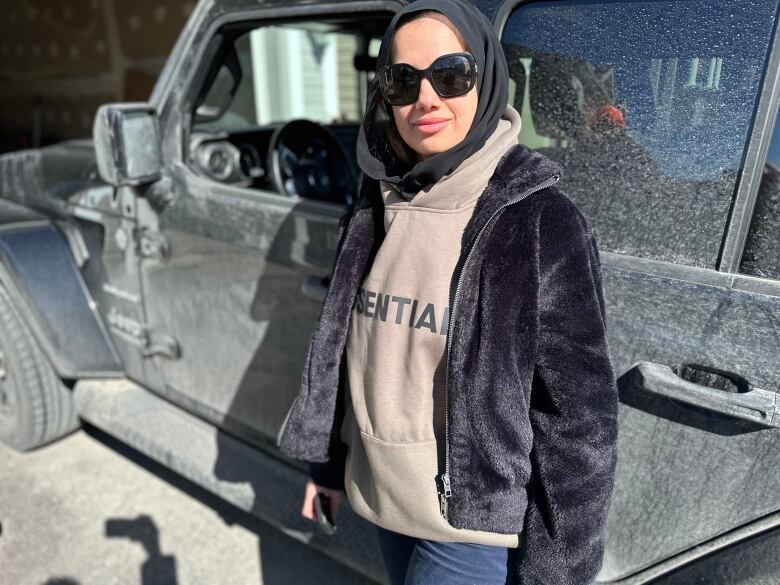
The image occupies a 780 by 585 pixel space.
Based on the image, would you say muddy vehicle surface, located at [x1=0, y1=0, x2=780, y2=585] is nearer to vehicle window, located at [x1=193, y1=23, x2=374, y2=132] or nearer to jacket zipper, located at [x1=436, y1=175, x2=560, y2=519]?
jacket zipper, located at [x1=436, y1=175, x2=560, y2=519]

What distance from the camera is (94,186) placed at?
8.90 feet

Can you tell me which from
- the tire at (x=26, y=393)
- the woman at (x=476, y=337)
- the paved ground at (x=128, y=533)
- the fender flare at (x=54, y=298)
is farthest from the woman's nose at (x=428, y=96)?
the tire at (x=26, y=393)

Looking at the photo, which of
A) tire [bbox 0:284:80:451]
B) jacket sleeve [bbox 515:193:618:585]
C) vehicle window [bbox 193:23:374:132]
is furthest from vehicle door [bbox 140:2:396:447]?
vehicle window [bbox 193:23:374:132]

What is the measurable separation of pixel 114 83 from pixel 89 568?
1076 centimetres

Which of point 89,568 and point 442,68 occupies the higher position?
point 442,68

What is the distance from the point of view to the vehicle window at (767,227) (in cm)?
127

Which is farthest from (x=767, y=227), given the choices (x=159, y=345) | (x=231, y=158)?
(x=159, y=345)

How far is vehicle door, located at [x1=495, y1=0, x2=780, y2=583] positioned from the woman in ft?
1.08

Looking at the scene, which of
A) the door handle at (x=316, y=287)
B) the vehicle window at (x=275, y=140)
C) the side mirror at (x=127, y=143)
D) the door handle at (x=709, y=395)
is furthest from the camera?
the vehicle window at (x=275, y=140)

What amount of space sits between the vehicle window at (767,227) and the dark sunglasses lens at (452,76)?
2.03 ft

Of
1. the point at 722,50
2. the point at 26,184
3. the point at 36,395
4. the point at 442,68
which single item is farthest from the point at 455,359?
the point at 26,184

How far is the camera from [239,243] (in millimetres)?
2162

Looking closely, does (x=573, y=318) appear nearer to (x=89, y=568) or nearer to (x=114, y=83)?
(x=89, y=568)

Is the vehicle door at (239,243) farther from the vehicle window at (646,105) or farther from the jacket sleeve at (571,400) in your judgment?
the jacket sleeve at (571,400)
